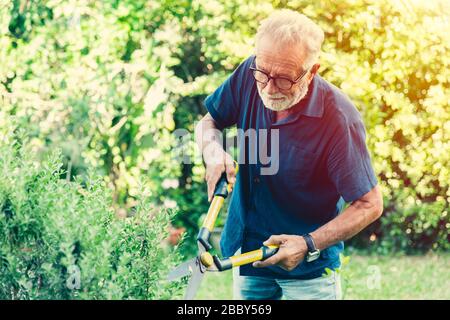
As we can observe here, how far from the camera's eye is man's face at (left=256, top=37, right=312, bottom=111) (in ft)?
7.77

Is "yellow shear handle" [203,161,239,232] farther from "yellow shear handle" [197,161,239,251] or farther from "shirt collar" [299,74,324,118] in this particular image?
"shirt collar" [299,74,324,118]

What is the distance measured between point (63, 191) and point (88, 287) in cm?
28

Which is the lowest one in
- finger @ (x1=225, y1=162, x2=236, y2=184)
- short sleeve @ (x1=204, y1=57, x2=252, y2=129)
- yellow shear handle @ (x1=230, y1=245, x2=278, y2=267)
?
yellow shear handle @ (x1=230, y1=245, x2=278, y2=267)

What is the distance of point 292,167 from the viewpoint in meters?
2.54

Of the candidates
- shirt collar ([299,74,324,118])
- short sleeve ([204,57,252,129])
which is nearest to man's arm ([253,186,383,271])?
shirt collar ([299,74,324,118])

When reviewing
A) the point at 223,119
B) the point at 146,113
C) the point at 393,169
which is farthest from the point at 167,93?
the point at 223,119

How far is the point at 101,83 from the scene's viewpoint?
526cm

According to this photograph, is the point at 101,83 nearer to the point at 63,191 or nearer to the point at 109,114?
the point at 109,114

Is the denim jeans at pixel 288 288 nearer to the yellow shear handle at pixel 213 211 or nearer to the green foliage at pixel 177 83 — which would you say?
the yellow shear handle at pixel 213 211

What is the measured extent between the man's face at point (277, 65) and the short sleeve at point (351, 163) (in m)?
0.23

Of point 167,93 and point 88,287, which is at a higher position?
point 88,287

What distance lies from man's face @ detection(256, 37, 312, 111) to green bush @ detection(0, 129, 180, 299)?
0.72m

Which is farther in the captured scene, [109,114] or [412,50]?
[109,114]
